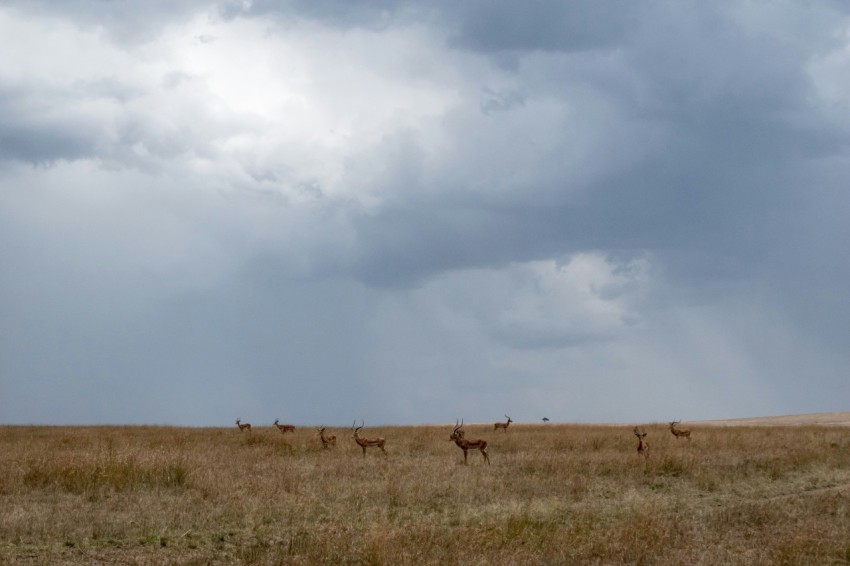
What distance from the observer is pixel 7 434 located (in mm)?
30766

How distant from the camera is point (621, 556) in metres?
10.4

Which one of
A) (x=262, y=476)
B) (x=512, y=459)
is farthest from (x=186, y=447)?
(x=512, y=459)

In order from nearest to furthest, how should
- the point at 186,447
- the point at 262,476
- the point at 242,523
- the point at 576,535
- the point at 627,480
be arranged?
the point at 576,535 → the point at 242,523 → the point at 262,476 → the point at 627,480 → the point at 186,447

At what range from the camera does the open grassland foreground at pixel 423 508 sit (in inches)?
408

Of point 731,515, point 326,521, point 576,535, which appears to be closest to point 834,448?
point 731,515

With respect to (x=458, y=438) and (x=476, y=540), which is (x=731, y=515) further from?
(x=458, y=438)

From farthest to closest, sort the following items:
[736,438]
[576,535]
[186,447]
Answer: [736,438]
[186,447]
[576,535]

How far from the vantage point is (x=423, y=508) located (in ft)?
45.1

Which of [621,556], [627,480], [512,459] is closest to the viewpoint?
[621,556]

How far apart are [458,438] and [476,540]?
461 inches

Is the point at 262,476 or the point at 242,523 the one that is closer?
the point at 242,523

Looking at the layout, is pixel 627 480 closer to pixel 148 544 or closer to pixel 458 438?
pixel 458 438

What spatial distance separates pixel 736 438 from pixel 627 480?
1320cm

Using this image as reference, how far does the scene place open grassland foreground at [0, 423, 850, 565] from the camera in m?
10.4
